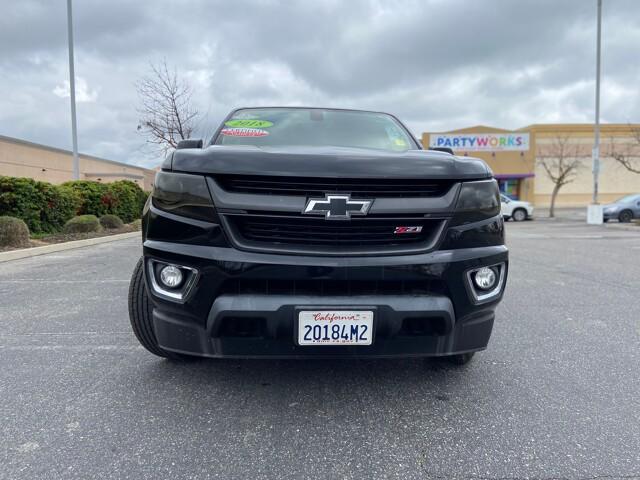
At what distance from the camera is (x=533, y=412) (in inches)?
84.1

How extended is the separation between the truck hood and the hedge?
927 cm

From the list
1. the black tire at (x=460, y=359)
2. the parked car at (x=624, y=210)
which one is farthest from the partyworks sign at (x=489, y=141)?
the black tire at (x=460, y=359)

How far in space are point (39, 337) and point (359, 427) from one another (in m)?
2.65

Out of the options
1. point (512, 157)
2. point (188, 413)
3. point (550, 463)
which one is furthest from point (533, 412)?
point (512, 157)

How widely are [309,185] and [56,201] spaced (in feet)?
35.5

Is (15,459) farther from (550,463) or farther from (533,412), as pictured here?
(533,412)

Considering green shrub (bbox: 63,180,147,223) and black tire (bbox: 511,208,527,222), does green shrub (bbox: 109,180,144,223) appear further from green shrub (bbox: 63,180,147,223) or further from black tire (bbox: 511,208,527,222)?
black tire (bbox: 511,208,527,222)

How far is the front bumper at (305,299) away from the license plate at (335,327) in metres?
0.03

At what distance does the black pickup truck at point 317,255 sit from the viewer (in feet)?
6.17

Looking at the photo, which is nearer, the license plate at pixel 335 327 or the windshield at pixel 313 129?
the license plate at pixel 335 327

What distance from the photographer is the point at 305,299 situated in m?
1.88

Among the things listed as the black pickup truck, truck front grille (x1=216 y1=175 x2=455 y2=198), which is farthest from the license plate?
truck front grille (x1=216 y1=175 x2=455 y2=198)

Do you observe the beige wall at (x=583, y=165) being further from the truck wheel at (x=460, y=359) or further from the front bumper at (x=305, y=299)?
the front bumper at (x=305, y=299)

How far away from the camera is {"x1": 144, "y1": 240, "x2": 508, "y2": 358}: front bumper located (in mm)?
1870
